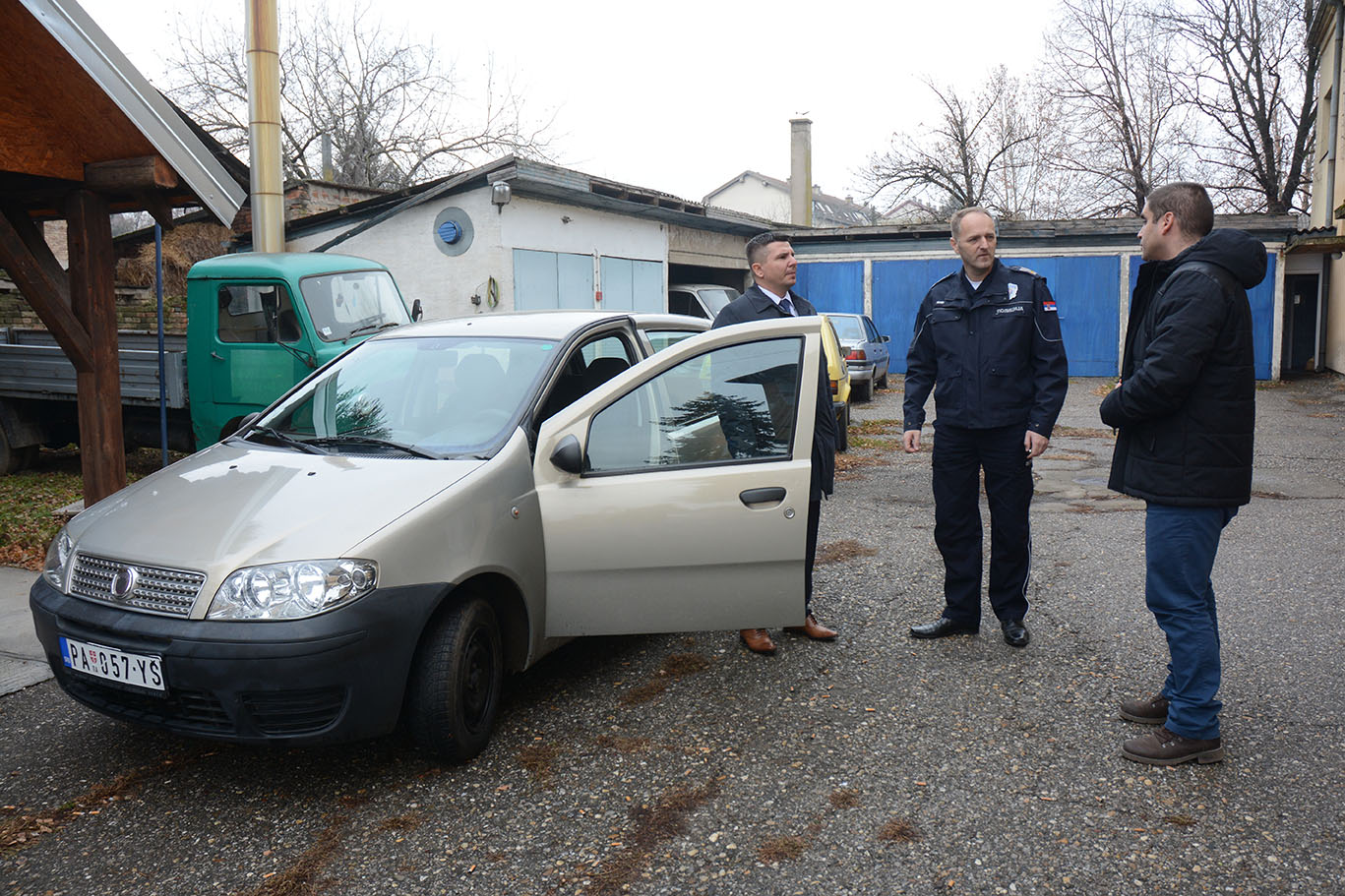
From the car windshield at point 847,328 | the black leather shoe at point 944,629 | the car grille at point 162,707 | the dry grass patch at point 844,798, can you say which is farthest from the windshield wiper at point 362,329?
the car windshield at point 847,328

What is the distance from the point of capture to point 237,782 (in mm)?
3453

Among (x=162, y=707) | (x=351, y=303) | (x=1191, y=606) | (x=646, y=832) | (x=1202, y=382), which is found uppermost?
(x=351, y=303)

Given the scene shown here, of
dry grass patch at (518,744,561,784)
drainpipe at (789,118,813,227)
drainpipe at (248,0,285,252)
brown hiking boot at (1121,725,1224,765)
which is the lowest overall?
dry grass patch at (518,744,561,784)

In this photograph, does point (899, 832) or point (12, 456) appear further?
point (12, 456)

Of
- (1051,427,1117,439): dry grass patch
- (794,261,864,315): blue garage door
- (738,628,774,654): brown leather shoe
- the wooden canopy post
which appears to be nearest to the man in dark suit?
(738,628,774,654): brown leather shoe

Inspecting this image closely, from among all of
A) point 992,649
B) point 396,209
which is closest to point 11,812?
point 992,649

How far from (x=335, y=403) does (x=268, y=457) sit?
53 cm

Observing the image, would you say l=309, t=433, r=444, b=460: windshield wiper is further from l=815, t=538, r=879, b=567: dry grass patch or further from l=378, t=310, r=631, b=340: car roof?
l=815, t=538, r=879, b=567: dry grass patch

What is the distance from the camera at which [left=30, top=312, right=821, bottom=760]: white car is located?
3.12 m

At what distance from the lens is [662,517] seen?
3.77 metres

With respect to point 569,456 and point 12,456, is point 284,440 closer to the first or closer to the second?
point 569,456

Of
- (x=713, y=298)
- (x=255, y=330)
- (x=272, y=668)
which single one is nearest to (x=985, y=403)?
(x=272, y=668)

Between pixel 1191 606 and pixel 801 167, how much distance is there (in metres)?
29.2

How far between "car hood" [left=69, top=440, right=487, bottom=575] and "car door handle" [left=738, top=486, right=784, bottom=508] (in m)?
1.02
